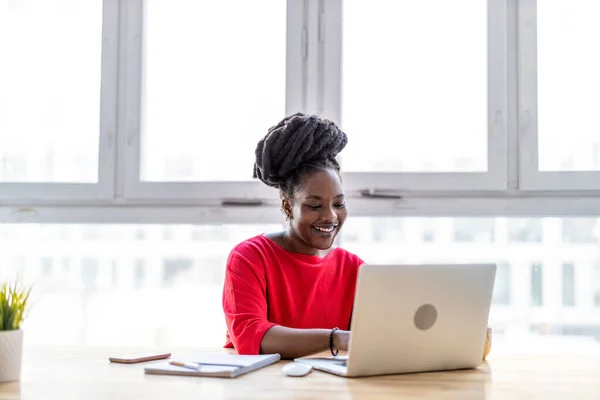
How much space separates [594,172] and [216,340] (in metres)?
1.61

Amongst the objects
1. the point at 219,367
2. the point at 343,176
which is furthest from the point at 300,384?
the point at 343,176

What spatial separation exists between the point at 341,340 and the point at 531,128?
135 centimetres

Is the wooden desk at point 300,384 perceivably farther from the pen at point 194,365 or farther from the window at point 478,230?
the window at point 478,230

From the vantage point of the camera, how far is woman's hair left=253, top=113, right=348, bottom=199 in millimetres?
2330

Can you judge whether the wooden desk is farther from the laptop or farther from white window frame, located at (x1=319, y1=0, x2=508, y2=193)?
white window frame, located at (x1=319, y1=0, x2=508, y2=193)

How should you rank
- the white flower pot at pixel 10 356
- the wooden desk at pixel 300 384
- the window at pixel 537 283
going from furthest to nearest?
the window at pixel 537 283
the white flower pot at pixel 10 356
the wooden desk at pixel 300 384

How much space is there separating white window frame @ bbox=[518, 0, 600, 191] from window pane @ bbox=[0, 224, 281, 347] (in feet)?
3.53

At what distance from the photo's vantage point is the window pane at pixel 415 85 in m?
2.83

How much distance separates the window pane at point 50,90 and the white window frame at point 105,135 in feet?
0.14

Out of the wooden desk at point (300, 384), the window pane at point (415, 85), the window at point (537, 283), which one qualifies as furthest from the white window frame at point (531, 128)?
the wooden desk at point (300, 384)

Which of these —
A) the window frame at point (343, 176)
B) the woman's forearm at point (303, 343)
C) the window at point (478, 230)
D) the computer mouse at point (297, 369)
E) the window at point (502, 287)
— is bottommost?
the computer mouse at point (297, 369)

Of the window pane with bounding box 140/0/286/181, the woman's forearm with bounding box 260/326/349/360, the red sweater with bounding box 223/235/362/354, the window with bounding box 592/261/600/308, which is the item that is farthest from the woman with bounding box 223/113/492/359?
the window with bounding box 592/261/600/308

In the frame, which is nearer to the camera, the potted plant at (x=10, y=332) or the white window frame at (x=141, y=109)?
the potted plant at (x=10, y=332)

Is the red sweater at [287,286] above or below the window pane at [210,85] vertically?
below
